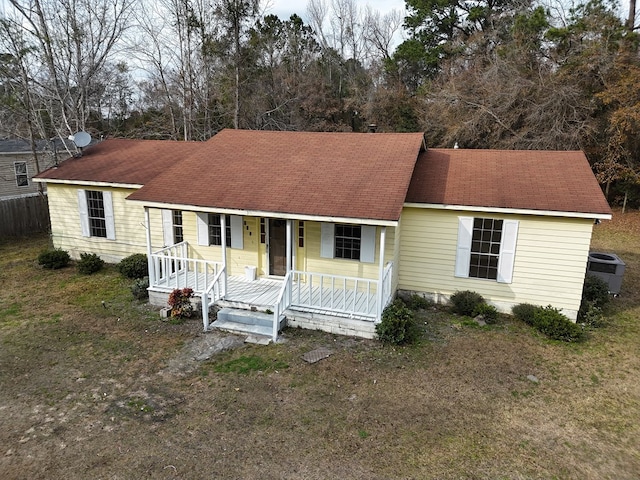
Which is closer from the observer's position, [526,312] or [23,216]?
[526,312]

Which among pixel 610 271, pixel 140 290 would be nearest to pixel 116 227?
pixel 140 290

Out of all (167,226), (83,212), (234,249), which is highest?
(83,212)

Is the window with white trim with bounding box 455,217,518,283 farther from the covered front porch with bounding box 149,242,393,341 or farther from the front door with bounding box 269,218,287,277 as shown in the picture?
the front door with bounding box 269,218,287,277

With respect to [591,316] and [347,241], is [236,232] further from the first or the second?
[591,316]

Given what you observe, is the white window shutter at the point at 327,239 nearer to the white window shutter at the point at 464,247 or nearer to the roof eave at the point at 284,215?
the roof eave at the point at 284,215

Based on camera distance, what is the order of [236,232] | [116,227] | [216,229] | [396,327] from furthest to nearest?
[116,227]
[216,229]
[236,232]
[396,327]

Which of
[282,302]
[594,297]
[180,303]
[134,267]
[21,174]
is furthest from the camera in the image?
[21,174]

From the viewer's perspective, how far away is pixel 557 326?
905 centimetres

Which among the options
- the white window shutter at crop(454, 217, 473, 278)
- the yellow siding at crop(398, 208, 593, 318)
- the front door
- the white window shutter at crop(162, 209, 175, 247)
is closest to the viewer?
the yellow siding at crop(398, 208, 593, 318)

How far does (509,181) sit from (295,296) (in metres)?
6.03

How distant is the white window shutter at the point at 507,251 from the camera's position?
388 inches

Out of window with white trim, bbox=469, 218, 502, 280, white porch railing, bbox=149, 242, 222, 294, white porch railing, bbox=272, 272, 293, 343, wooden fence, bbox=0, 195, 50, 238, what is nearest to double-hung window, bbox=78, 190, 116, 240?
white porch railing, bbox=149, 242, 222, 294

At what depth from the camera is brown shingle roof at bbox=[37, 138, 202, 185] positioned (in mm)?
13641

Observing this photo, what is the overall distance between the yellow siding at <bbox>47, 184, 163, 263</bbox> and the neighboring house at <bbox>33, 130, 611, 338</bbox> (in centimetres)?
150
